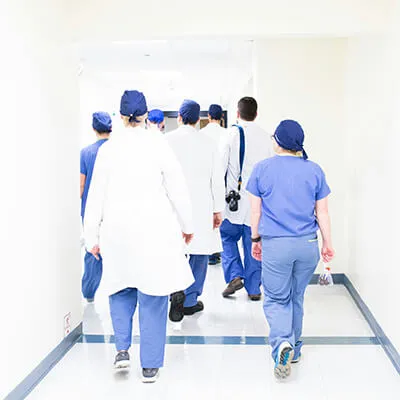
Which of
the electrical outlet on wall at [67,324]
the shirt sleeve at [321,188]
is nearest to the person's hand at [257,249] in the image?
the shirt sleeve at [321,188]

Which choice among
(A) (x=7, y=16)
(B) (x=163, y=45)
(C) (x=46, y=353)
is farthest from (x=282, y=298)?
(B) (x=163, y=45)

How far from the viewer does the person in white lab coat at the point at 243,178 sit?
4262mm

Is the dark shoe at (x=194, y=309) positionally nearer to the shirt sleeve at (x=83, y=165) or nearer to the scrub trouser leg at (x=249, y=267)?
the scrub trouser leg at (x=249, y=267)

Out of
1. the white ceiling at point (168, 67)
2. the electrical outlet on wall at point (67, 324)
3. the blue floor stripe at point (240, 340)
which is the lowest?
the blue floor stripe at point (240, 340)

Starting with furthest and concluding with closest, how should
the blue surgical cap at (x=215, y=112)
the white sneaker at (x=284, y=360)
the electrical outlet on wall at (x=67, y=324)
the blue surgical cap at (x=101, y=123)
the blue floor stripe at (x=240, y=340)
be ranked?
the blue surgical cap at (x=215, y=112) < the blue surgical cap at (x=101, y=123) < the blue floor stripe at (x=240, y=340) < the electrical outlet on wall at (x=67, y=324) < the white sneaker at (x=284, y=360)

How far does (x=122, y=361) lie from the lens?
117 inches

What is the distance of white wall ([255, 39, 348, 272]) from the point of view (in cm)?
471

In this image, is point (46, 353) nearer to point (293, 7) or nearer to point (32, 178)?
point (32, 178)

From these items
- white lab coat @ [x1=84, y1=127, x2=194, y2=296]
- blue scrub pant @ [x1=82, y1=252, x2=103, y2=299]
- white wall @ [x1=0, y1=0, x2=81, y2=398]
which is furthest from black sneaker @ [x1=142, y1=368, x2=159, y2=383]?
blue scrub pant @ [x1=82, y1=252, x2=103, y2=299]

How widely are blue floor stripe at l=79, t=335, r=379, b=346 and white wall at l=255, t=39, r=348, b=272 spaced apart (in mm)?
1341

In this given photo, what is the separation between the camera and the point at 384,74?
130 inches

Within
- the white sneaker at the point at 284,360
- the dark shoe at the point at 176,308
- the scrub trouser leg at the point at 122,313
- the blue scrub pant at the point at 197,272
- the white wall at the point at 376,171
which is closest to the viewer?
the white sneaker at the point at 284,360

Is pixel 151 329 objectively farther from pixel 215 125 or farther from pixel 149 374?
pixel 215 125

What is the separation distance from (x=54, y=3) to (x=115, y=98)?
9152 millimetres
